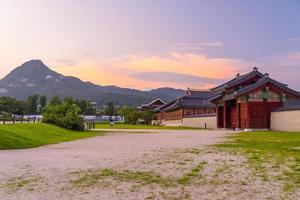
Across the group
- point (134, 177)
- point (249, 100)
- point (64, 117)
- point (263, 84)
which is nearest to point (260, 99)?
point (249, 100)

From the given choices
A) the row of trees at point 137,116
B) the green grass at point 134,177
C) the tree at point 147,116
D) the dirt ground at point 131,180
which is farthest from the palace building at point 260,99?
the green grass at point 134,177

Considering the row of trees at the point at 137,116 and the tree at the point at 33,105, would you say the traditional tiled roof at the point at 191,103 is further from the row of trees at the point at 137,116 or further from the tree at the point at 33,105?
the tree at the point at 33,105

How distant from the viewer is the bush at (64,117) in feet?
136

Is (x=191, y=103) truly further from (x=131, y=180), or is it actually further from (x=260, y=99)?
(x=131, y=180)

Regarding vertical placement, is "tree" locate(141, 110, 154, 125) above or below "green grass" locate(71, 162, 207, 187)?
above

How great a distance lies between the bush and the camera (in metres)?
41.5

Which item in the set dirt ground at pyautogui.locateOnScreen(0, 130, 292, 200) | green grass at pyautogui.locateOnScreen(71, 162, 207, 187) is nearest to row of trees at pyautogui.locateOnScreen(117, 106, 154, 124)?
dirt ground at pyautogui.locateOnScreen(0, 130, 292, 200)

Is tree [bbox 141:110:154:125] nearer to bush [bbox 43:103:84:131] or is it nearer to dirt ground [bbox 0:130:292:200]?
bush [bbox 43:103:84:131]

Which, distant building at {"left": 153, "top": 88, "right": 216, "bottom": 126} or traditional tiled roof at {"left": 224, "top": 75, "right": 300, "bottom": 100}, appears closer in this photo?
traditional tiled roof at {"left": 224, "top": 75, "right": 300, "bottom": 100}

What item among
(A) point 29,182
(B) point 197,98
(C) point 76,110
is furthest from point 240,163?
(B) point 197,98

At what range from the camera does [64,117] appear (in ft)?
138

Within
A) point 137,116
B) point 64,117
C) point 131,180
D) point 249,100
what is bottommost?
point 131,180

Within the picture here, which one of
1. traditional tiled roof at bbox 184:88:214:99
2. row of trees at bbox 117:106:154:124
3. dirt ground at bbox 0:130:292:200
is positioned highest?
traditional tiled roof at bbox 184:88:214:99

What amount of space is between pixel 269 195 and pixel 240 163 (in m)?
5.00
